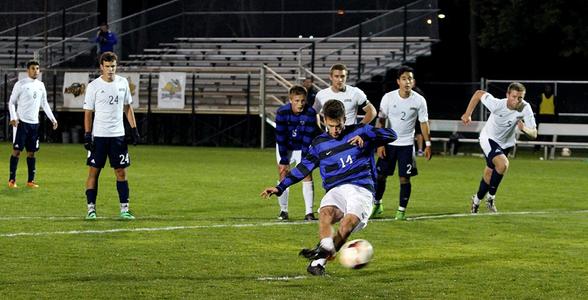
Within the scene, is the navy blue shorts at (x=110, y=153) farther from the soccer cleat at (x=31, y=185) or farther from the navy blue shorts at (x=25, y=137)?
the navy blue shorts at (x=25, y=137)

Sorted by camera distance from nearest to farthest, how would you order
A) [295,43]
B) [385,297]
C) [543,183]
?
[385,297]
[543,183]
[295,43]

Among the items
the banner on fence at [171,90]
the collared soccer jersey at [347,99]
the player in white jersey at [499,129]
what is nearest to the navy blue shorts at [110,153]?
the collared soccer jersey at [347,99]

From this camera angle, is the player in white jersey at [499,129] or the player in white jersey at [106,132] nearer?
the player in white jersey at [106,132]

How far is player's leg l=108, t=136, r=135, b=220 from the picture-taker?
16281 millimetres

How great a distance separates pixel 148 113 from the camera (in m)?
40.0

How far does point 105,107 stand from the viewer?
1631 centimetres

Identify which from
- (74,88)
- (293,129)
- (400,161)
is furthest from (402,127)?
(74,88)

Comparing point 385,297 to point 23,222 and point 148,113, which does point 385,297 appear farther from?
point 148,113

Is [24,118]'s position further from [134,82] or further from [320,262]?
[134,82]

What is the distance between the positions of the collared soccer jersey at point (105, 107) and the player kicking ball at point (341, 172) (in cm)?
499

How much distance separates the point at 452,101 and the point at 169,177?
1841 centimetres

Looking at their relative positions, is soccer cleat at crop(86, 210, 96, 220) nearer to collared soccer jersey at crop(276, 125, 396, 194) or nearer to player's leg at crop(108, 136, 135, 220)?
player's leg at crop(108, 136, 135, 220)

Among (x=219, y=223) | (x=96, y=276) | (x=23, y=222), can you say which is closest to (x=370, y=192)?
(x=96, y=276)

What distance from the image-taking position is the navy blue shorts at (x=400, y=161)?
56.1ft
